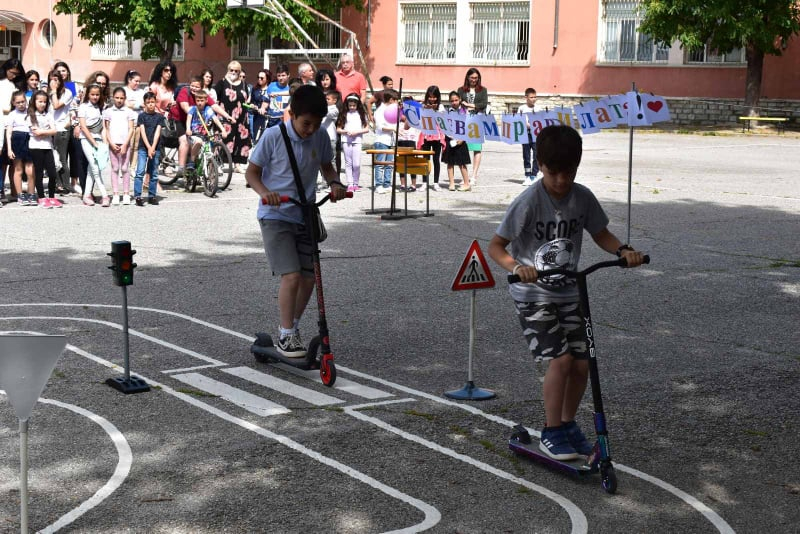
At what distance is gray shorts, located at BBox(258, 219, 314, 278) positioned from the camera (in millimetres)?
7859

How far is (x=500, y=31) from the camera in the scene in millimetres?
43000

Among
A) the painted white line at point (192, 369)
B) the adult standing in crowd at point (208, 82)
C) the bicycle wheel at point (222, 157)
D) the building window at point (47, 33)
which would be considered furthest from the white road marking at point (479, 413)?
the building window at point (47, 33)

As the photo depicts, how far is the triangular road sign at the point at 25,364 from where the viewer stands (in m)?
4.38

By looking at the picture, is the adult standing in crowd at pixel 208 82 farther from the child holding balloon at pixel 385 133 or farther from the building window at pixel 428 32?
the building window at pixel 428 32

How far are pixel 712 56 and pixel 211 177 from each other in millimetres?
25033

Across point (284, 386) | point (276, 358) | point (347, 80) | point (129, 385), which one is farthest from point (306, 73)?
point (129, 385)

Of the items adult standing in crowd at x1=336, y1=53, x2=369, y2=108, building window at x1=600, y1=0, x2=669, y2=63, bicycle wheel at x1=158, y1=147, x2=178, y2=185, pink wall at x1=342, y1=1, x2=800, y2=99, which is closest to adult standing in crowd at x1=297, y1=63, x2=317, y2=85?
adult standing in crowd at x1=336, y1=53, x2=369, y2=108

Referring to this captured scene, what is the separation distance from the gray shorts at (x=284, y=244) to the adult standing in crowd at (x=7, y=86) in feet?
32.3

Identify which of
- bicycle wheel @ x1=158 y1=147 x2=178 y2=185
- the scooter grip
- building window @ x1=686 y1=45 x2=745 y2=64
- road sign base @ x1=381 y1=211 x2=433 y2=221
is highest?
building window @ x1=686 y1=45 x2=745 y2=64

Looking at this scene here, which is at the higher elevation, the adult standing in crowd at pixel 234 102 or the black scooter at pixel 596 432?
the adult standing in crowd at pixel 234 102

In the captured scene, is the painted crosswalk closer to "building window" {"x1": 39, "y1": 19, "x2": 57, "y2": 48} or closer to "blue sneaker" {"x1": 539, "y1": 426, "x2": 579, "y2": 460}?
"blue sneaker" {"x1": 539, "y1": 426, "x2": 579, "y2": 460}

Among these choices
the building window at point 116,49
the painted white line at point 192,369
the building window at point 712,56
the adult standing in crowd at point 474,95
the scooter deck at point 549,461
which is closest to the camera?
the scooter deck at point 549,461

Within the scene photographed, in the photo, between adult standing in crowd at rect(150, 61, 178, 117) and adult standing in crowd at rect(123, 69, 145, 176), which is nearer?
adult standing in crowd at rect(123, 69, 145, 176)

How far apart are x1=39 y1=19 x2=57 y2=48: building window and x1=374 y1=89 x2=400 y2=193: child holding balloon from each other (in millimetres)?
40905
